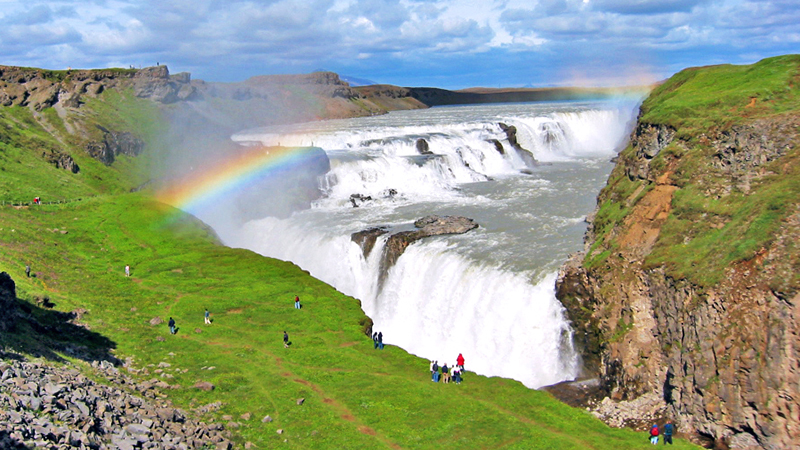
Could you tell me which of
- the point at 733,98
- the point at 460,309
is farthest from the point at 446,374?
the point at 733,98

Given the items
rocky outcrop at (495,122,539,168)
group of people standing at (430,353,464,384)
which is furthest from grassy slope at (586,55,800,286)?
rocky outcrop at (495,122,539,168)

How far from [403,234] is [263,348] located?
17.6 meters

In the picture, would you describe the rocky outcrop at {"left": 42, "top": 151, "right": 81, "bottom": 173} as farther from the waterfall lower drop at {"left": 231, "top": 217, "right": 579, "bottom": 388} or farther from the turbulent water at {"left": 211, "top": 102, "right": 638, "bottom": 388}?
the waterfall lower drop at {"left": 231, "top": 217, "right": 579, "bottom": 388}

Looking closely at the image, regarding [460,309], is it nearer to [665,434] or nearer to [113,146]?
[665,434]

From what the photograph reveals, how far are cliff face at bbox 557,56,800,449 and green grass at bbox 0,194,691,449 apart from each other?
3.58 m

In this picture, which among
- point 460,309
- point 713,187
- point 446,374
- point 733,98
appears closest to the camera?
point 446,374

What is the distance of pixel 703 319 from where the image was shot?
26.3 metres

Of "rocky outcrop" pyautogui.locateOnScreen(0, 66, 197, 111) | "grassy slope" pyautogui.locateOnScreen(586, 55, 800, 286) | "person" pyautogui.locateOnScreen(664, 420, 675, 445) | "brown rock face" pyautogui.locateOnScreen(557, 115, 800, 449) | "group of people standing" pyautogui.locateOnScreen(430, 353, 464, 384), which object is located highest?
"rocky outcrop" pyautogui.locateOnScreen(0, 66, 197, 111)

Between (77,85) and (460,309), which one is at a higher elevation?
(77,85)

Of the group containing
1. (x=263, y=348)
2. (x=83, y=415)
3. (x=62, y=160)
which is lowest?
(x=263, y=348)

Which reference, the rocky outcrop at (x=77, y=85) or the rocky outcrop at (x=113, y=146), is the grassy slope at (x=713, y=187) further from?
the rocky outcrop at (x=77, y=85)

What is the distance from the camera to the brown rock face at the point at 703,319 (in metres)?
23.3

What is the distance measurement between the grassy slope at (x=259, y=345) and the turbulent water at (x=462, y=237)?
17.6ft

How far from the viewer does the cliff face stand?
23.7 meters
